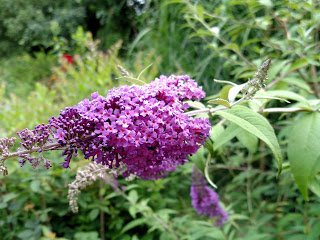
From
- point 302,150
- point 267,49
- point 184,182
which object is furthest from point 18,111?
point 302,150

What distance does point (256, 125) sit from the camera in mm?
835

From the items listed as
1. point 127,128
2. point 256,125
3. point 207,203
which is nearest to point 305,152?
point 256,125

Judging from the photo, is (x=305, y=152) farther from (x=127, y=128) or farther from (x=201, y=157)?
(x=127, y=128)

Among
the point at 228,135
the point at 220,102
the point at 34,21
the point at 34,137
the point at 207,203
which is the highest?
the point at 34,21

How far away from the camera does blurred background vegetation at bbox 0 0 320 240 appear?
64.9 inches

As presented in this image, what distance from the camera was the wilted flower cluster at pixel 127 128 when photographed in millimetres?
789

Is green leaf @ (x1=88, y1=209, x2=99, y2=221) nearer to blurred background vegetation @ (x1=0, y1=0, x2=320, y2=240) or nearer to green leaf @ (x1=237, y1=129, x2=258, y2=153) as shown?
blurred background vegetation @ (x1=0, y1=0, x2=320, y2=240)

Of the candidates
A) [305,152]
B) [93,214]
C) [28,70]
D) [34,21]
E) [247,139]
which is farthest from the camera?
[34,21]

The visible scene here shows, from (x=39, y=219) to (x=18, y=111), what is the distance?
102 cm

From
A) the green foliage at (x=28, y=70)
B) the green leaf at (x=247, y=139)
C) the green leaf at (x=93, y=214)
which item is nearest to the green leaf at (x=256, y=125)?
the green leaf at (x=247, y=139)

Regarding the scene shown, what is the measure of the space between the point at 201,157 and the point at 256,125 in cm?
22

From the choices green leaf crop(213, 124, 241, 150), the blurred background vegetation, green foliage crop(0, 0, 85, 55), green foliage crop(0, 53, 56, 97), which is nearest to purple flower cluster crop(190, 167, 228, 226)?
the blurred background vegetation

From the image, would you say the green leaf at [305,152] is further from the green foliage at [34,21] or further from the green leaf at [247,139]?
the green foliage at [34,21]

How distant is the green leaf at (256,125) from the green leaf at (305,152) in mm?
126
